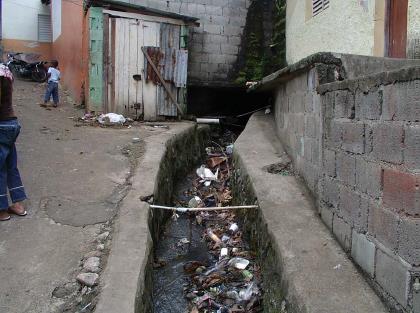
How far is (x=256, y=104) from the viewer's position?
36.7 ft

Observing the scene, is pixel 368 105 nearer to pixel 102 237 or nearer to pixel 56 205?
pixel 102 237

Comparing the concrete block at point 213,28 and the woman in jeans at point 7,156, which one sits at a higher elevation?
the concrete block at point 213,28

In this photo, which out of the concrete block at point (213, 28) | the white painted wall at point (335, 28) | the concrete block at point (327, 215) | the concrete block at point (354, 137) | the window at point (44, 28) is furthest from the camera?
the window at point (44, 28)

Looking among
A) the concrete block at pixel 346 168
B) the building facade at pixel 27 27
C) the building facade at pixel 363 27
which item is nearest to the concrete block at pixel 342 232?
the concrete block at pixel 346 168

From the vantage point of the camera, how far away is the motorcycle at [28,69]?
15680 mm

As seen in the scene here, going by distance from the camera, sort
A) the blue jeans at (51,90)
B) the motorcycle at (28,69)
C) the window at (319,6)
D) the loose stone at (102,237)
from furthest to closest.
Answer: the motorcycle at (28,69)
the blue jeans at (51,90)
the window at (319,6)
the loose stone at (102,237)

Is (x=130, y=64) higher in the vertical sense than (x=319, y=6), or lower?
lower

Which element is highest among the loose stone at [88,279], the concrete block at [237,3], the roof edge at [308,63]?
the concrete block at [237,3]

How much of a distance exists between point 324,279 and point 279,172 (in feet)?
7.66

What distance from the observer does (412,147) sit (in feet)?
7.31

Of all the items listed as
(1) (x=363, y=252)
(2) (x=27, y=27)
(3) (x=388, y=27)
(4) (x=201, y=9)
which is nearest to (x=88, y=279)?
(1) (x=363, y=252)

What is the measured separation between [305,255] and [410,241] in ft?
3.50

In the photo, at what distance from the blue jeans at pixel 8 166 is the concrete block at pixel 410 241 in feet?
10.4

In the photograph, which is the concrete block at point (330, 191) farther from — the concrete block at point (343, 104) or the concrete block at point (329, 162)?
the concrete block at point (343, 104)
